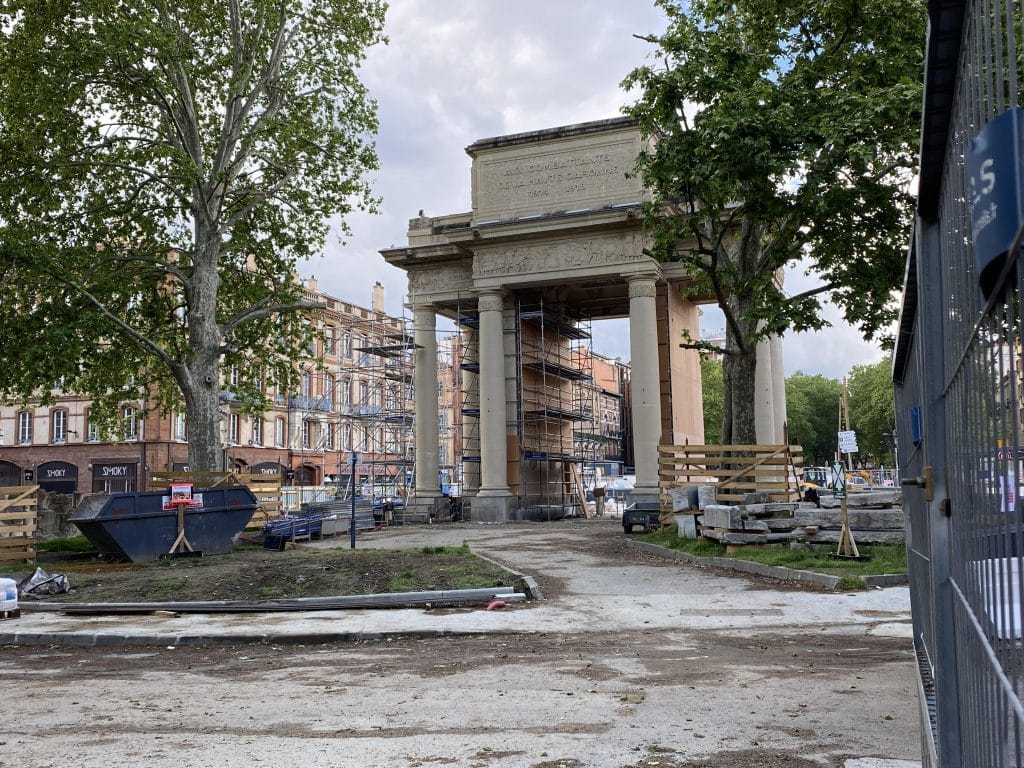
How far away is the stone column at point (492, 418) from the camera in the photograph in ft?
120

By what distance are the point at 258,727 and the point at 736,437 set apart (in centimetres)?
1819

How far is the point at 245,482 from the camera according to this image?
28422mm

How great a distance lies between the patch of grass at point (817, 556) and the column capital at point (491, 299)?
19.0 metres

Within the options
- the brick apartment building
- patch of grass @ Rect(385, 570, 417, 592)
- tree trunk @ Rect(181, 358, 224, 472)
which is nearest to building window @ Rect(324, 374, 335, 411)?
the brick apartment building

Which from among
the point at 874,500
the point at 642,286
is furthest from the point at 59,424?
the point at 874,500

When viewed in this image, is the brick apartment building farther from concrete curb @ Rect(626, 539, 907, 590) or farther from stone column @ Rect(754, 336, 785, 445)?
concrete curb @ Rect(626, 539, 907, 590)

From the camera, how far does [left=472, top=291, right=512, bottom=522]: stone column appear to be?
3659 cm

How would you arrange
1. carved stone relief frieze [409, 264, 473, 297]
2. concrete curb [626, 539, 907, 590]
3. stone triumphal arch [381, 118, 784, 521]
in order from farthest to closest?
carved stone relief frieze [409, 264, 473, 297]
stone triumphal arch [381, 118, 784, 521]
concrete curb [626, 539, 907, 590]

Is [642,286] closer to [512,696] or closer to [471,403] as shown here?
[471,403]

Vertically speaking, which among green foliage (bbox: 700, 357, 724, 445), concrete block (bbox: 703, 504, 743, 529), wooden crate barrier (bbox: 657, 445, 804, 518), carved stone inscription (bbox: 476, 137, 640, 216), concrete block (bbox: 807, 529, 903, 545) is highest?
carved stone inscription (bbox: 476, 137, 640, 216)

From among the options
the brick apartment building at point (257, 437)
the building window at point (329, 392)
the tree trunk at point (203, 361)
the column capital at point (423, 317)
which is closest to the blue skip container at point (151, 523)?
the tree trunk at point (203, 361)

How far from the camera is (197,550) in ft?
68.7

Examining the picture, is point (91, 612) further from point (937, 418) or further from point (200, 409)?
point (937, 418)

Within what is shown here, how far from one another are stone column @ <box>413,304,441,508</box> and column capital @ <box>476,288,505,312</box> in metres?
3.17
